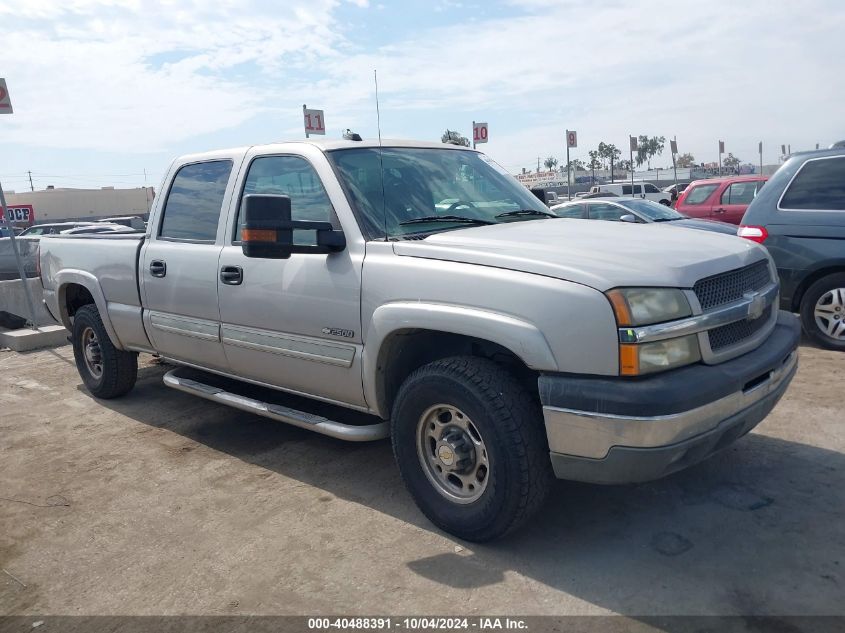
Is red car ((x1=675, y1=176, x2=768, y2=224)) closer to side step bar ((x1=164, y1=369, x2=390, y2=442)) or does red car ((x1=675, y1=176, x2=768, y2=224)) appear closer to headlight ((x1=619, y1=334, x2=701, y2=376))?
side step bar ((x1=164, y1=369, x2=390, y2=442))

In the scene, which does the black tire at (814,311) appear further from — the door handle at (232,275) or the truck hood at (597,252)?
the door handle at (232,275)

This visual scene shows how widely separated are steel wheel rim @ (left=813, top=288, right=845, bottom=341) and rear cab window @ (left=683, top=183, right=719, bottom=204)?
8402 millimetres

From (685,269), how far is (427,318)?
113cm

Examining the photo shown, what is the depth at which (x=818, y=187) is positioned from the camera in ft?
21.5

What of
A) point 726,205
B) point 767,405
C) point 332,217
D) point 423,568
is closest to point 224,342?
point 332,217

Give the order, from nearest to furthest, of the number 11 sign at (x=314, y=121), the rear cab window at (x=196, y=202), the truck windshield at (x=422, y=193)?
the truck windshield at (x=422, y=193), the rear cab window at (x=196, y=202), the number 11 sign at (x=314, y=121)

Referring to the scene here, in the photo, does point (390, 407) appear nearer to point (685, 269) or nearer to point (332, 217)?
point (332, 217)

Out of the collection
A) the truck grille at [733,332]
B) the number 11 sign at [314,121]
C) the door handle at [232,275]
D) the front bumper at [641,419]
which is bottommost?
the front bumper at [641,419]

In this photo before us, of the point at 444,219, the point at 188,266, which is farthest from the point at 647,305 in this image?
the point at 188,266

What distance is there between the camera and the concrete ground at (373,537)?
9.71 feet

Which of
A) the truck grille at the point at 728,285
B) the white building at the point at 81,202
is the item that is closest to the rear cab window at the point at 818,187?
the truck grille at the point at 728,285

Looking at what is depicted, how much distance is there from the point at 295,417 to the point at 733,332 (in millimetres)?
2328

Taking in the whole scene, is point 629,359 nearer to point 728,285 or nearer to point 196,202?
point 728,285

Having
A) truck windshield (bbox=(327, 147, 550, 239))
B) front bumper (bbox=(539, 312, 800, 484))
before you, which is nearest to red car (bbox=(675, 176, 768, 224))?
truck windshield (bbox=(327, 147, 550, 239))
